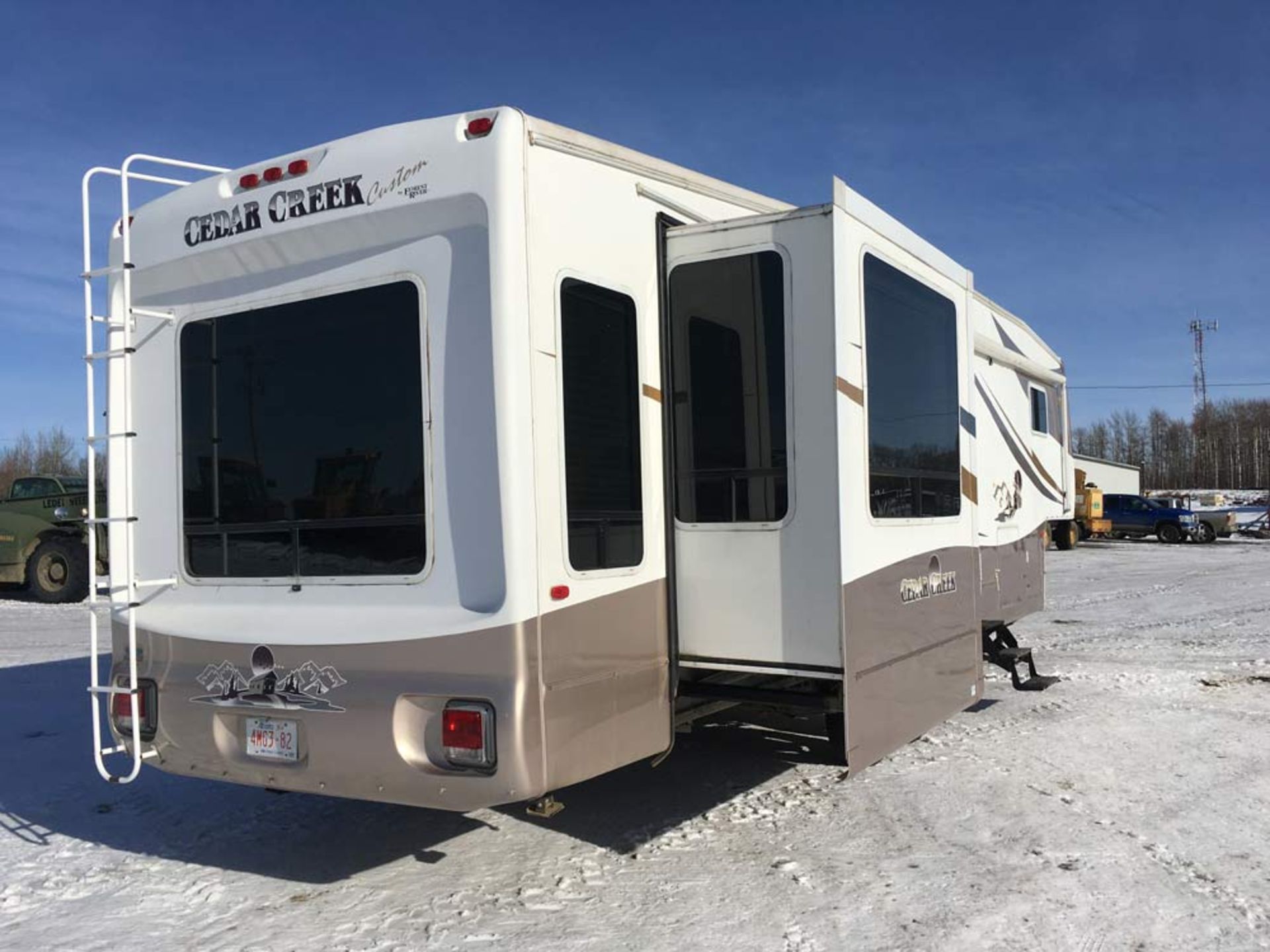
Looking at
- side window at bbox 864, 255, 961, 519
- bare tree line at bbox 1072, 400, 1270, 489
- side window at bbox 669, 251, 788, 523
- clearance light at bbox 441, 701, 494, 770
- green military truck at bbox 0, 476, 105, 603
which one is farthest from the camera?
bare tree line at bbox 1072, 400, 1270, 489

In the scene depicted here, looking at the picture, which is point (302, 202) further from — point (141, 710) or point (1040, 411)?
point (1040, 411)

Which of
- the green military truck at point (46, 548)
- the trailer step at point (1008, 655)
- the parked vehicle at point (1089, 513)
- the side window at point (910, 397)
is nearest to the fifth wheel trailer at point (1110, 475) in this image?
the parked vehicle at point (1089, 513)

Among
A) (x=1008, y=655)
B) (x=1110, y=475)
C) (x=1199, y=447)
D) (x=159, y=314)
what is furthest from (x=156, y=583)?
→ (x=1199, y=447)

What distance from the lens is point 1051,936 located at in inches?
152

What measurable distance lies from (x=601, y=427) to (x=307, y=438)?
116 cm

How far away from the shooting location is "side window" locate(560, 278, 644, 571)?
3.93 metres

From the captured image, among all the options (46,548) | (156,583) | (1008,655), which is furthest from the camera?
(46,548)

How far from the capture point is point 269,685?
4141mm

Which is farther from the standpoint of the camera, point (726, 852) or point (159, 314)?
point (726, 852)

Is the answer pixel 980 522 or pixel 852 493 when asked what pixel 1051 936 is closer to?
pixel 852 493

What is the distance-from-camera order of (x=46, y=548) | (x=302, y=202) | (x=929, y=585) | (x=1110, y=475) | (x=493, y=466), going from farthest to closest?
(x=1110, y=475) → (x=46, y=548) → (x=929, y=585) → (x=302, y=202) → (x=493, y=466)

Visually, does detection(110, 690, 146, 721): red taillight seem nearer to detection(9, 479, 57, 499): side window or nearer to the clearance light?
the clearance light

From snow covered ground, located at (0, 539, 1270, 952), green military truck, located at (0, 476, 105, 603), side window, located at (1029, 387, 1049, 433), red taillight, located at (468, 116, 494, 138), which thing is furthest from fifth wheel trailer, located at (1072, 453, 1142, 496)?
red taillight, located at (468, 116, 494, 138)

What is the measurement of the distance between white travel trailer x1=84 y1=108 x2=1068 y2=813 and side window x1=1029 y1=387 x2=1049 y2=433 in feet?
12.1
